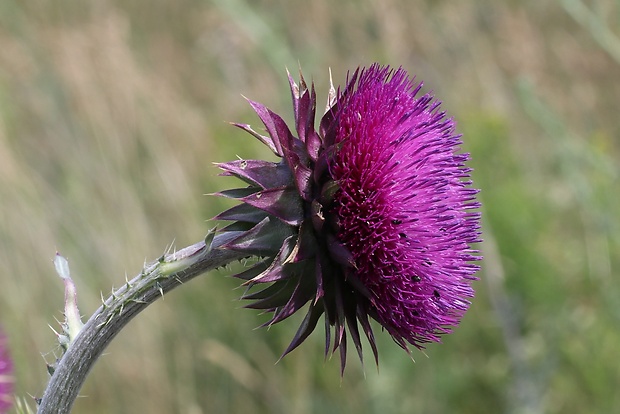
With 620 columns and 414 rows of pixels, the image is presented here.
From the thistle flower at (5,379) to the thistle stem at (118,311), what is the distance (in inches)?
26.9

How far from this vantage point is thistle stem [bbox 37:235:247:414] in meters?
2.10

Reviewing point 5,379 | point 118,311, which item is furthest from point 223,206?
point 118,311

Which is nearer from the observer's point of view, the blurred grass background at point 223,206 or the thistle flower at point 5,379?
the thistle flower at point 5,379

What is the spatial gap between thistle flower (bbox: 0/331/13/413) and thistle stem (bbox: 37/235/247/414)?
68cm

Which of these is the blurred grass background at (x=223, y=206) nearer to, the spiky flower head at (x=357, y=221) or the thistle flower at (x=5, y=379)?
the thistle flower at (x=5, y=379)

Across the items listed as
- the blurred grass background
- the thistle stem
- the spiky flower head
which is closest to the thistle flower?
the thistle stem

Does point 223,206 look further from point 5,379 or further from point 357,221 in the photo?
point 357,221

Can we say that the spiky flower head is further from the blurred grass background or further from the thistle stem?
the blurred grass background

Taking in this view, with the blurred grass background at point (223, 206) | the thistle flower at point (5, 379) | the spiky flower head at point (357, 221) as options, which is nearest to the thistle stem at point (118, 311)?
the spiky flower head at point (357, 221)

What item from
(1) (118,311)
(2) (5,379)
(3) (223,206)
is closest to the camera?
(1) (118,311)

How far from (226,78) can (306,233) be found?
17.5 feet

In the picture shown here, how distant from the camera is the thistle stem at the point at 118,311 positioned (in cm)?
210

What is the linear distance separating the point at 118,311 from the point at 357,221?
738 millimetres

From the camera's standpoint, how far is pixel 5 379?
2.70 m
